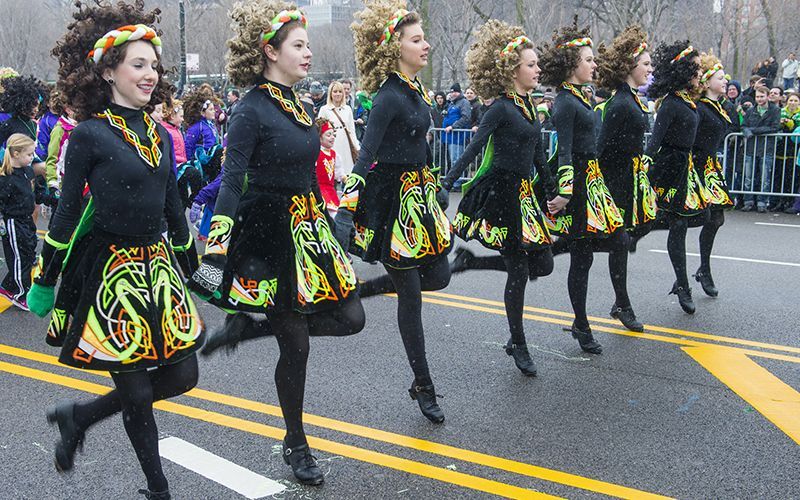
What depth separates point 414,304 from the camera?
199 inches

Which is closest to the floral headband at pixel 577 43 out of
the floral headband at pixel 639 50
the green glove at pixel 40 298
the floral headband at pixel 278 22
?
the floral headband at pixel 639 50

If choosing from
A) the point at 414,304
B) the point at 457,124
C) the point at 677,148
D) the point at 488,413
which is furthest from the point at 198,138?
the point at 457,124

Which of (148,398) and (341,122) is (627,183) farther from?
(341,122)

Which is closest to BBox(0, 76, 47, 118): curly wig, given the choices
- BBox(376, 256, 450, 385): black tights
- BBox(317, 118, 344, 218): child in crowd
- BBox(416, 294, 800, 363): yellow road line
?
BBox(317, 118, 344, 218): child in crowd

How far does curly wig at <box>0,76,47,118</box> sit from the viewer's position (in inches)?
359

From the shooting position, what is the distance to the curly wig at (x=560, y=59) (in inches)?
245

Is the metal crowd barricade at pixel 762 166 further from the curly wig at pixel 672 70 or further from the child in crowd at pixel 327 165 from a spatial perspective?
the child in crowd at pixel 327 165

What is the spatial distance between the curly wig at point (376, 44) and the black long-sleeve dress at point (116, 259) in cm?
160

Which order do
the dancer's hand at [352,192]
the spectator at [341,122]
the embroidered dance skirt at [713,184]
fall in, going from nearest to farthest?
the dancer's hand at [352,192] → the embroidered dance skirt at [713,184] → the spectator at [341,122]

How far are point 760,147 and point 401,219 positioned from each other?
10448 millimetres

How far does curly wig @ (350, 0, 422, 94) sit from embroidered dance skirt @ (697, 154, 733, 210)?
3.62m

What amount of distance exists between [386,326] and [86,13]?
391 cm

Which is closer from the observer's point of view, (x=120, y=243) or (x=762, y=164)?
(x=120, y=243)

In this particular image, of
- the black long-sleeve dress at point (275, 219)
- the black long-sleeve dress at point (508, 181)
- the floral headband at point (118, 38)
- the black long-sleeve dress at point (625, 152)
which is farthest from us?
the black long-sleeve dress at point (625, 152)
